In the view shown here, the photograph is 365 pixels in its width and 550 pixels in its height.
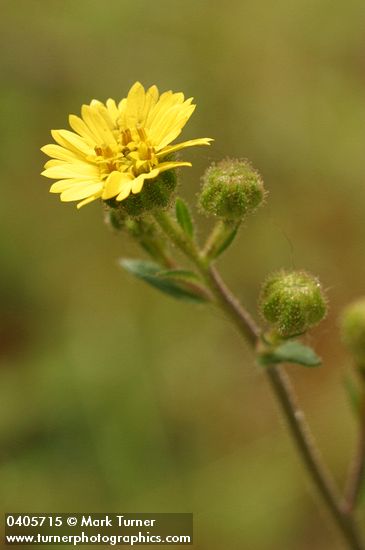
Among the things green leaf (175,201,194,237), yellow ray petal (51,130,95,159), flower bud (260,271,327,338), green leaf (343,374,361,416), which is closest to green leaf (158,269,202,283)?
green leaf (175,201,194,237)

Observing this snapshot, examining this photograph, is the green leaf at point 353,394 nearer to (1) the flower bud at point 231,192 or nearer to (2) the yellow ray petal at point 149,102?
(1) the flower bud at point 231,192

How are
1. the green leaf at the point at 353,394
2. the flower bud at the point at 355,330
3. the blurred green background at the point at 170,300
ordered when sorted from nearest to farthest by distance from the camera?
the flower bud at the point at 355,330, the green leaf at the point at 353,394, the blurred green background at the point at 170,300

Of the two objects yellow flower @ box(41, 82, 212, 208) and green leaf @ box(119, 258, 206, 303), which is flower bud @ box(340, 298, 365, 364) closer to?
green leaf @ box(119, 258, 206, 303)

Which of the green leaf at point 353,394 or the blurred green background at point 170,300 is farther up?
the blurred green background at point 170,300

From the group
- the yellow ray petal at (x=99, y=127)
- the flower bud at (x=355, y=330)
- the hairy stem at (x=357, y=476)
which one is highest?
the yellow ray petal at (x=99, y=127)

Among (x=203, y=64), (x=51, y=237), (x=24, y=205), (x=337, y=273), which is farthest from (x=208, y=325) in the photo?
(x=203, y=64)

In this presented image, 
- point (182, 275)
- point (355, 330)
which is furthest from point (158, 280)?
point (355, 330)

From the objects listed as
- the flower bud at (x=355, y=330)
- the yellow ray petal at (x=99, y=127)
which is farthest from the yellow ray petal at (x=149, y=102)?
the flower bud at (x=355, y=330)
